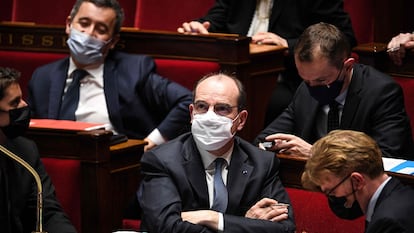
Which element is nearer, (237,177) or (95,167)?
(237,177)

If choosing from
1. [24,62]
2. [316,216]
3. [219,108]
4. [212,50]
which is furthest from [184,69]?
[316,216]

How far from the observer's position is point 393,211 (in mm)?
1246

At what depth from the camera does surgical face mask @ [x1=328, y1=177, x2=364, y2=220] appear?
4.61 feet

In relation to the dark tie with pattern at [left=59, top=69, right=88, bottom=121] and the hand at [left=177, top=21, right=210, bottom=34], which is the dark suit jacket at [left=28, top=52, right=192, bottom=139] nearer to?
the dark tie with pattern at [left=59, top=69, right=88, bottom=121]

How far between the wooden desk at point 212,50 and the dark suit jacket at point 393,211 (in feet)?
2.39

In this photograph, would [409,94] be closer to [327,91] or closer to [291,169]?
[327,91]

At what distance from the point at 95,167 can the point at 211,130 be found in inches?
10.6

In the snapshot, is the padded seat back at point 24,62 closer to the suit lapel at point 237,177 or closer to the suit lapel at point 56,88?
the suit lapel at point 56,88

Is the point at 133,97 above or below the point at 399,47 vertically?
below

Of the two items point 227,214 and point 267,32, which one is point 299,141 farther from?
point 267,32

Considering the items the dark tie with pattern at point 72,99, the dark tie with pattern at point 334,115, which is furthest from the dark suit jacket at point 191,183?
the dark tie with pattern at point 72,99

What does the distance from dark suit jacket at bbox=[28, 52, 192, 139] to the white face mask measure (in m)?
0.42

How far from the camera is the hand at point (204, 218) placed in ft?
4.67

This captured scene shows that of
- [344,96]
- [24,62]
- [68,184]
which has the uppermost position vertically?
[344,96]
